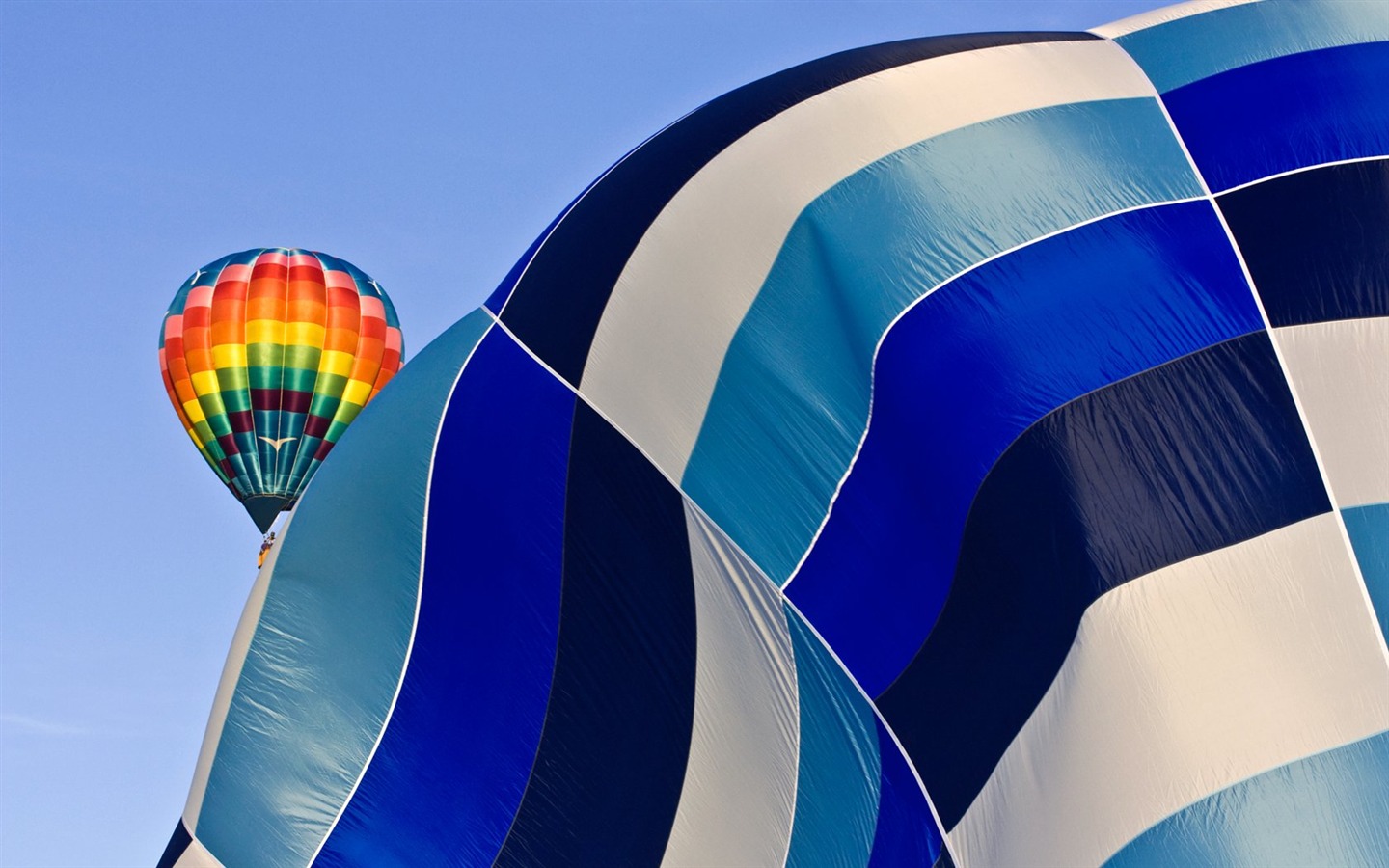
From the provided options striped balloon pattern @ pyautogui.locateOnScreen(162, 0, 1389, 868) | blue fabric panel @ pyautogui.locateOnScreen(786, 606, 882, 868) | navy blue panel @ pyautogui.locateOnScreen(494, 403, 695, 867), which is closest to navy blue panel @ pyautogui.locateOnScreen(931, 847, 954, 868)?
striped balloon pattern @ pyautogui.locateOnScreen(162, 0, 1389, 868)

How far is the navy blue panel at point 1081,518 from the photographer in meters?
6.58

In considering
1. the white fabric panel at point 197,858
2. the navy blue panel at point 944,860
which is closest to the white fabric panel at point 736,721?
the navy blue panel at point 944,860

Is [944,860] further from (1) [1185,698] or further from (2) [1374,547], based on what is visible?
(2) [1374,547]

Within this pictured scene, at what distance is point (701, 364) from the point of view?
7434mm

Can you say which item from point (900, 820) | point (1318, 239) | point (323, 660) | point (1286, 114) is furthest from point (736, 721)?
point (1286, 114)

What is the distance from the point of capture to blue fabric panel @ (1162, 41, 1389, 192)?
743cm

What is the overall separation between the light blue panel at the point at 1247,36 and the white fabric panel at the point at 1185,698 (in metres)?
2.13

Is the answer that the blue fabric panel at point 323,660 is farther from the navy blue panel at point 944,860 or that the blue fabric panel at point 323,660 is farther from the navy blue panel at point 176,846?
the navy blue panel at point 944,860

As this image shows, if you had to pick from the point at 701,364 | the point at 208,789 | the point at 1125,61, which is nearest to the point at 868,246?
the point at 701,364

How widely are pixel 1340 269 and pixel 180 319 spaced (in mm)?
15948

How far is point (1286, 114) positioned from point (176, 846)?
4893 millimetres

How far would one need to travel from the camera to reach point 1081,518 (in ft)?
21.8

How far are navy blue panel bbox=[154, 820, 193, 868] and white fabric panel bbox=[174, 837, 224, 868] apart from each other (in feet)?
0.10

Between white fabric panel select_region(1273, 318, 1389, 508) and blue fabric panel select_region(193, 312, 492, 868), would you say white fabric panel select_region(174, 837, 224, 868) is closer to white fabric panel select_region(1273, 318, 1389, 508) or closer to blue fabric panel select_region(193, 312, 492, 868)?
blue fabric panel select_region(193, 312, 492, 868)
